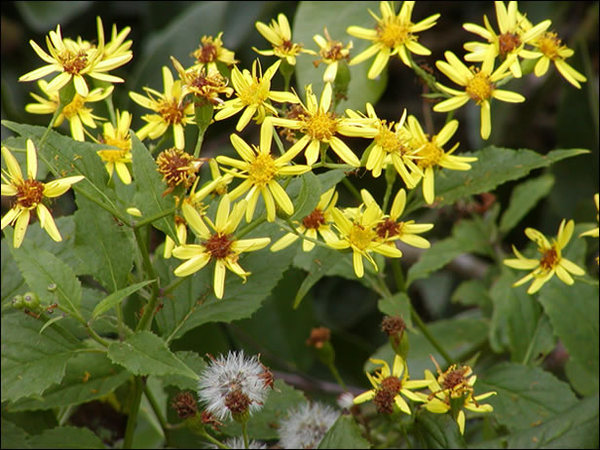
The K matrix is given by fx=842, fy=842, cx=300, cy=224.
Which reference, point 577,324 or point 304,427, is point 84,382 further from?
point 577,324

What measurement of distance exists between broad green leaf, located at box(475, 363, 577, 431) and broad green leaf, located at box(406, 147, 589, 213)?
Answer: 254mm

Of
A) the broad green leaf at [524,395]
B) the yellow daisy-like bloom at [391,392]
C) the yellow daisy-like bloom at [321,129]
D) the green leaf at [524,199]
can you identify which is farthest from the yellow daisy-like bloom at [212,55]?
the green leaf at [524,199]

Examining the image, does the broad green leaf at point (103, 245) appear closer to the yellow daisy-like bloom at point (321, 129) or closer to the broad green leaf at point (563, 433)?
the yellow daisy-like bloom at point (321, 129)

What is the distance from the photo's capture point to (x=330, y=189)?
0.86 metres

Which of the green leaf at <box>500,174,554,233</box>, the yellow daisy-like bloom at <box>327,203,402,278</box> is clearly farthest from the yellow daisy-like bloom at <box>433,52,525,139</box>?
the green leaf at <box>500,174,554,233</box>

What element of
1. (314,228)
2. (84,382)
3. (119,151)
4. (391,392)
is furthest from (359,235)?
(84,382)

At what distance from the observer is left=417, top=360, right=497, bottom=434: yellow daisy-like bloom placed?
0.85 metres

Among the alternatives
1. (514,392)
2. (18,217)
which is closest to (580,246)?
(514,392)

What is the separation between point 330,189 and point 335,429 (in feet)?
0.94

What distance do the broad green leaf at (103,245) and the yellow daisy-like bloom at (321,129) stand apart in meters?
0.20

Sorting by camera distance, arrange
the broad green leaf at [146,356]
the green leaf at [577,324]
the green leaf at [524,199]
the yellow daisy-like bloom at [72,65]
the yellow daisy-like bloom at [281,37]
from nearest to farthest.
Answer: the broad green leaf at [146,356]
the yellow daisy-like bloom at [72,65]
the yellow daisy-like bloom at [281,37]
the green leaf at [577,324]
the green leaf at [524,199]

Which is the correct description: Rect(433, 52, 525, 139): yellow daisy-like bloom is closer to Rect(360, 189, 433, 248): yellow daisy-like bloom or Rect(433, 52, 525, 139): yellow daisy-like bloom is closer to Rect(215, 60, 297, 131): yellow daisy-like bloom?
Rect(360, 189, 433, 248): yellow daisy-like bloom

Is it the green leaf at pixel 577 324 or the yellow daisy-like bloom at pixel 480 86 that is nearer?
the yellow daisy-like bloom at pixel 480 86

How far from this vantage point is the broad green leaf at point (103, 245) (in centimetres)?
88
